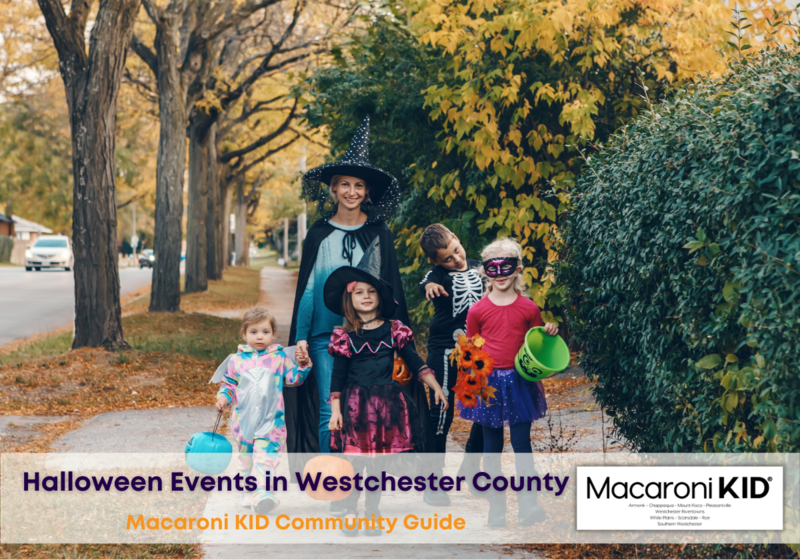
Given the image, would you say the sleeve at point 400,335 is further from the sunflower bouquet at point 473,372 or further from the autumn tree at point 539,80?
the autumn tree at point 539,80

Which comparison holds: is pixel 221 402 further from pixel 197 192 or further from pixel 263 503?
Result: pixel 197 192

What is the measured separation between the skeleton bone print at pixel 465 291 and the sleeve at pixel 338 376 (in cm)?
99

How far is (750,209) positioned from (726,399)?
77cm

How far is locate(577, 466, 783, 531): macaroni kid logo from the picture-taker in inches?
130

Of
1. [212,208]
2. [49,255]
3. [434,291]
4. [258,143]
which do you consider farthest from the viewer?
[49,255]

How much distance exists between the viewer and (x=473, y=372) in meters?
4.47

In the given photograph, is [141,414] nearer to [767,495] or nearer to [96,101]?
[96,101]

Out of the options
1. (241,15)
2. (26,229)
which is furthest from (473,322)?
(26,229)

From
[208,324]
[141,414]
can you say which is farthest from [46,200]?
[141,414]

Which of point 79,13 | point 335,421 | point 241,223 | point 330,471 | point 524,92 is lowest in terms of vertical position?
point 330,471

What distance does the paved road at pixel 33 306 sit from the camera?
1673 centimetres

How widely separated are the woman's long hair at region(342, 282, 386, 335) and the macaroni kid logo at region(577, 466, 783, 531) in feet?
4.52

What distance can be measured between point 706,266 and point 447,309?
80.0 inches

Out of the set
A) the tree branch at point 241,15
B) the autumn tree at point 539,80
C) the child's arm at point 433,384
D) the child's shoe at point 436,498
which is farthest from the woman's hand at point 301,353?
the tree branch at point 241,15
